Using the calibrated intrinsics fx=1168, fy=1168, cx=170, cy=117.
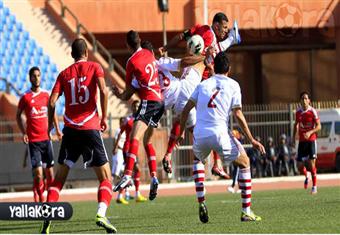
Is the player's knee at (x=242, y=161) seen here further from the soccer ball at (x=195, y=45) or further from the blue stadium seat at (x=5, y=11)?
the blue stadium seat at (x=5, y=11)

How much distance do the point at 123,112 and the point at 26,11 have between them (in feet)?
22.4

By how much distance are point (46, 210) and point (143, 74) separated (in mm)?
6412

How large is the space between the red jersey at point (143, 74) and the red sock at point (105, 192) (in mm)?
3136

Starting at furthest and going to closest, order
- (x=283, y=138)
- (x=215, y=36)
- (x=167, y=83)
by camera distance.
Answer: (x=283, y=138)
(x=167, y=83)
(x=215, y=36)

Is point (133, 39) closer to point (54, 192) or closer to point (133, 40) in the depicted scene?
point (133, 40)

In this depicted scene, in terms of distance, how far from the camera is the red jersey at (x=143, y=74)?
18547 mm

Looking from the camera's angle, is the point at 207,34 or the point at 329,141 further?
the point at 329,141

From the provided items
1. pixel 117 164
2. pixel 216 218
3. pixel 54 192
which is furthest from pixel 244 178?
pixel 117 164

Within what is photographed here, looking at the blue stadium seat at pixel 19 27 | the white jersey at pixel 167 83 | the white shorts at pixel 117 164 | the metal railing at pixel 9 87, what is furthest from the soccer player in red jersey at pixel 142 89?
the blue stadium seat at pixel 19 27

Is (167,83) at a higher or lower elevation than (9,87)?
higher

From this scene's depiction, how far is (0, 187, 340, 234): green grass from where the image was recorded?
1565 centimetres

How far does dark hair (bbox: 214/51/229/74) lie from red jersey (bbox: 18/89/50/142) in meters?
6.53

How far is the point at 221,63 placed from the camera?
54.4 feet

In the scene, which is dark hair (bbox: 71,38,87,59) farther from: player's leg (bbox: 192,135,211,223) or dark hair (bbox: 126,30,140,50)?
dark hair (bbox: 126,30,140,50)
